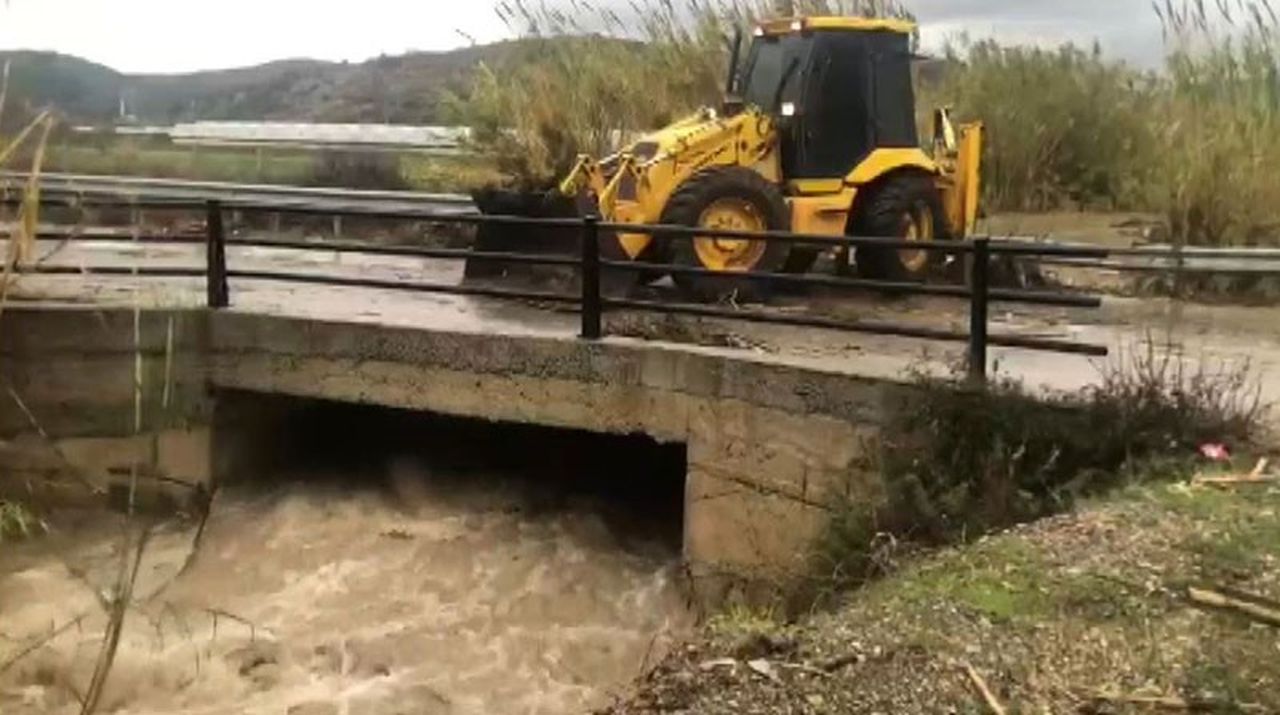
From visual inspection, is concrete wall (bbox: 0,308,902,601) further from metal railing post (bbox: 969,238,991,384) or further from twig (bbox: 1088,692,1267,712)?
twig (bbox: 1088,692,1267,712)

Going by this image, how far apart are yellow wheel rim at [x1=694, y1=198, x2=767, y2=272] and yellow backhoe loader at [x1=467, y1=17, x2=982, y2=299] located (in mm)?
10

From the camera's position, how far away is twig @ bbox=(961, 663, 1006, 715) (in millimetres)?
4844

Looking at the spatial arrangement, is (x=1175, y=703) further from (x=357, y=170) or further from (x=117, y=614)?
(x=357, y=170)

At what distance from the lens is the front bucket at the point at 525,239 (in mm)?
12711

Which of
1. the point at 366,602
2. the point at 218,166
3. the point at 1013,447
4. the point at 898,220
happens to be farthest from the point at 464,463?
the point at 218,166

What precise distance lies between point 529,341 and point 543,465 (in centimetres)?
169

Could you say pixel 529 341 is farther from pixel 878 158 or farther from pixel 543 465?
pixel 878 158

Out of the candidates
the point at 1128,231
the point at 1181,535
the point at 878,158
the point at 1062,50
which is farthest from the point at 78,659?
the point at 1062,50

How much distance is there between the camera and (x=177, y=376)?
10.7 meters

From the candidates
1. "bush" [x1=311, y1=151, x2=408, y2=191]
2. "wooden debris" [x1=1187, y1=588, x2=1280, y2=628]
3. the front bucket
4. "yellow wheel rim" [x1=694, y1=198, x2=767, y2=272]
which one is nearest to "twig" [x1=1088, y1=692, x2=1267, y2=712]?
"wooden debris" [x1=1187, y1=588, x2=1280, y2=628]

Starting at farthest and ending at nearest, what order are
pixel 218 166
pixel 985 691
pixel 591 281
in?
pixel 218 166 < pixel 591 281 < pixel 985 691

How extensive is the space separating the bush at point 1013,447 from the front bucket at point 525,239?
15.6 ft

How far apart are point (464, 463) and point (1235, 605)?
6.69 meters

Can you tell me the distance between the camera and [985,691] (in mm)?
4953
